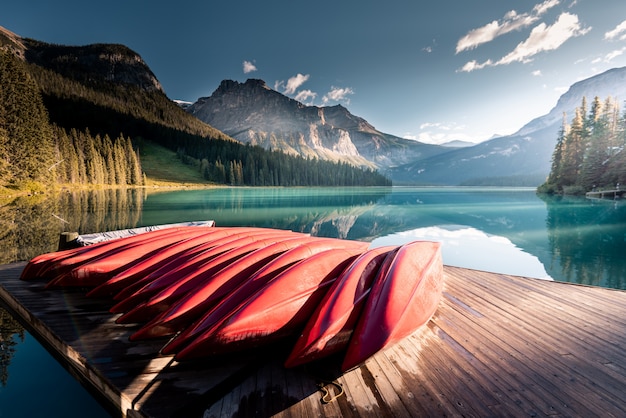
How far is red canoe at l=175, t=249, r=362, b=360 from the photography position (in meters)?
2.67

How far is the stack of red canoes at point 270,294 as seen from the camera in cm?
273

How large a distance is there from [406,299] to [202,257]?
307 centimetres

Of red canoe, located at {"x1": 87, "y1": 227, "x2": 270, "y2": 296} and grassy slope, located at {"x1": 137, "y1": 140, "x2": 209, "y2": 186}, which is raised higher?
grassy slope, located at {"x1": 137, "y1": 140, "x2": 209, "y2": 186}

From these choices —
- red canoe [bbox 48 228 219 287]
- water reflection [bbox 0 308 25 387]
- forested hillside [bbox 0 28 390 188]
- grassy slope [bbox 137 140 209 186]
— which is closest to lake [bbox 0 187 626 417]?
water reflection [bbox 0 308 25 387]

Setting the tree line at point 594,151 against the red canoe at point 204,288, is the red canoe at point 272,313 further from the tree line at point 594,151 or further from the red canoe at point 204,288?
the tree line at point 594,151

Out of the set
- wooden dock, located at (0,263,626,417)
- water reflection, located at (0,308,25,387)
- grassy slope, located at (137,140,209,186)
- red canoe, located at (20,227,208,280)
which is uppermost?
grassy slope, located at (137,140,209,186)

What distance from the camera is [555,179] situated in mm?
55531

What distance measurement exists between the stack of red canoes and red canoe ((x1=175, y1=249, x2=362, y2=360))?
0.04ft

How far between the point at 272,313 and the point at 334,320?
67 cm

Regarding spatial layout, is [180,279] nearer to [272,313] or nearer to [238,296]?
[238,296]

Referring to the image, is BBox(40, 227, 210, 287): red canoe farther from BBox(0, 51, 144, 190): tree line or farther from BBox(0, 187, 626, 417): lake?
BBox(0, 51, 144, 190): tree line

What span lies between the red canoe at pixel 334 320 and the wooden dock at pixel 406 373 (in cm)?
A: 29

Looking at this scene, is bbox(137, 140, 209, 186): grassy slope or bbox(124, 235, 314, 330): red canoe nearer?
bbox(124, 235, 314, 330): red canoe

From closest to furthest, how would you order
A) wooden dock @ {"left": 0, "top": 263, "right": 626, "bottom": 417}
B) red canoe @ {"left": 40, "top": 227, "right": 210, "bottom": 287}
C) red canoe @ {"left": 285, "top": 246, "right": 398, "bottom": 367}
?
wooden dock @ {"left": 0, "top": 263, "right": 626, "bottom": 417}
red canoe @ {"left": 285, "top": 246, "right": 398, "bottom": 367}
red canoe @ {"left": 40, "top": 227, "right": 210, "bottom": 287}
